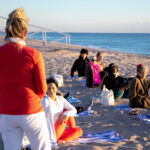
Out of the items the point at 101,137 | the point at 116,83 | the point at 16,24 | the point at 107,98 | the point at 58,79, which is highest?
the point at 16,24

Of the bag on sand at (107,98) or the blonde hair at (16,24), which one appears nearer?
the blonde hair at (16,24)

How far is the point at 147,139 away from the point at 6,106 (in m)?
2.34

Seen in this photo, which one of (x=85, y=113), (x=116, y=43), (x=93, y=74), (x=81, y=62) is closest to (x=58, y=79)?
(x=85, y=113)

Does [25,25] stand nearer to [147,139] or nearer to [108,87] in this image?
[147,139]

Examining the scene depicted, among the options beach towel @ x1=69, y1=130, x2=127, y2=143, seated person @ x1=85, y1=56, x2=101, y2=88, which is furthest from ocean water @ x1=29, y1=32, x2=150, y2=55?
beach towel @ x1=69, y1=130, x2=127, y2=143

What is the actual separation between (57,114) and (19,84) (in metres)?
1.36

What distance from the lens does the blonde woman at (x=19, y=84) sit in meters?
1.67

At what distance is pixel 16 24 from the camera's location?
1662 millimetres

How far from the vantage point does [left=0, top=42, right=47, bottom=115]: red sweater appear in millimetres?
1663

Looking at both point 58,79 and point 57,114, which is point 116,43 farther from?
point 57,114

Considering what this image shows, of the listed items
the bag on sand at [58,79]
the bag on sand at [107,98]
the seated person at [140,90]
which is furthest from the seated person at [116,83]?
the bag on sand at [58,79]

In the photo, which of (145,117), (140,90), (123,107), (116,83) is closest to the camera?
(145,117)

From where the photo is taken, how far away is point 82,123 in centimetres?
396

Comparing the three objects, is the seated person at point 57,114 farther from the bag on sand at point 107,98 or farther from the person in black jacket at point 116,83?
the person in black jacket at point 116,83
